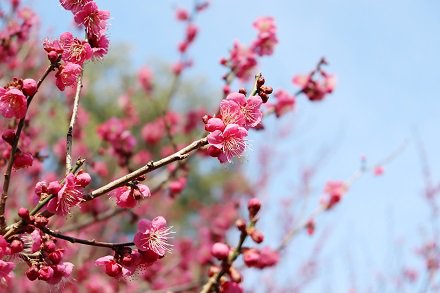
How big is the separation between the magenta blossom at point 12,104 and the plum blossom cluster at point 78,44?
162 mm

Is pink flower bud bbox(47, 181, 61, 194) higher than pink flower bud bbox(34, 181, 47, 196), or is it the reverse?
pink flower bud bbox(34, 181, 47, 196)

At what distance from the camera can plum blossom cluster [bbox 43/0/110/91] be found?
197 cm

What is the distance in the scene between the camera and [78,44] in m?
2.02

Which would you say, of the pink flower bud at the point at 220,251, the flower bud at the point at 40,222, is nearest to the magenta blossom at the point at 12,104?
the flower bud at the point at 40,222

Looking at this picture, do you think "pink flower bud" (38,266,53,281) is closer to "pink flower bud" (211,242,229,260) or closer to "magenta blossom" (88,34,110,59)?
"pink flower bud" (211,242,229,260)

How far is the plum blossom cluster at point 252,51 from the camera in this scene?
3.69 m

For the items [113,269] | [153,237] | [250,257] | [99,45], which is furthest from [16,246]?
[250,257]

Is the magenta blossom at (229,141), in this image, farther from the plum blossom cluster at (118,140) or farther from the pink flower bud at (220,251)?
the plum blossom cluster at (118,140)

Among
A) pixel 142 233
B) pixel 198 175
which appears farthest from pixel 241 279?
pixel 198 175

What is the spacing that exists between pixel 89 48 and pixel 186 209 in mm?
15648

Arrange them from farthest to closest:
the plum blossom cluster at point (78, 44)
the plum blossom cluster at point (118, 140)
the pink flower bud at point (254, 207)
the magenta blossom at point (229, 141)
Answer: the plum blossom cluster at point (118, 140) < the pink flower bud at point (254, 207) < the plum blossom cluster at point (78, 44) < the magenta blossom at point (229, 141)

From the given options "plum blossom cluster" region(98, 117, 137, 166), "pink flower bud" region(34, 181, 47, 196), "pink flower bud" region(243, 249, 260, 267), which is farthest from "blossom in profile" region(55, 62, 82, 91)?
"plum blossom cluster" region(98, 117, 137, 166)

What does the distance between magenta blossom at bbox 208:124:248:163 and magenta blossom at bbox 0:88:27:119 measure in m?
0.64

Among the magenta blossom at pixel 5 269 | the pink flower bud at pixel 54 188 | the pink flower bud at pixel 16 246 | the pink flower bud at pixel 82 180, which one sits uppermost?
the pink flower bud at pixel 82 180
